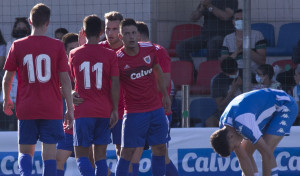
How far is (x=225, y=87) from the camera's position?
8.60 m

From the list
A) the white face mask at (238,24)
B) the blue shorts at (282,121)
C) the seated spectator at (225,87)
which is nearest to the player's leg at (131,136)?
the blue shorts at (282,121)

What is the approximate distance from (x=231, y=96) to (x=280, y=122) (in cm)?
180

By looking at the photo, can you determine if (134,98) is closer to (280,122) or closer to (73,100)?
(73,100)

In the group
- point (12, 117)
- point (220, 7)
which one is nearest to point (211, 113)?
Result: point (220, 7)

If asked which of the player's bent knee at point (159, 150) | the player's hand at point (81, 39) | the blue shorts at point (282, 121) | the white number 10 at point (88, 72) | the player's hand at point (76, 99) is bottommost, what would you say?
the player's bent knee at point (159, 150)

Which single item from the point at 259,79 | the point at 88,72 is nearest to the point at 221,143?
the point at 88,72

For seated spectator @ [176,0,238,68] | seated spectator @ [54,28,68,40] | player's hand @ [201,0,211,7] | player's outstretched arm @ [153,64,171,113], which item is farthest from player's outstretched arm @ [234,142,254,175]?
player's hand @ [201,0,211,7]

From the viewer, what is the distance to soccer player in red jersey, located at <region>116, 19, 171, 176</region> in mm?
6543

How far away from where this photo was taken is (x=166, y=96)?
6.84m

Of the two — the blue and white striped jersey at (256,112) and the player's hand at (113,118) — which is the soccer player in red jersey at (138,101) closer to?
the player's hand at (113,118)

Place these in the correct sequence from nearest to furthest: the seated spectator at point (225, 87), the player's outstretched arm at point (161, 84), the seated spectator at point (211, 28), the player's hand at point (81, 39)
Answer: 1. the player's outstretched arm at point (161, 84)
2. the player's hand at point (81, 39)
3. the seated spectator at point (225, 87)
4. the seated spectator at point (211, 28)

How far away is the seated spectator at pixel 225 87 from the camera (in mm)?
8438

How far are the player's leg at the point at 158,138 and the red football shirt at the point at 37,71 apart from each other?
1.05 m

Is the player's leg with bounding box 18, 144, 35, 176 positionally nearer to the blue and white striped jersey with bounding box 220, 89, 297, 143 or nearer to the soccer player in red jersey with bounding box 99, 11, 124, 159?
the soccer player in red jersey with bounding box 99, 11, 124, 159
